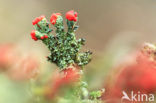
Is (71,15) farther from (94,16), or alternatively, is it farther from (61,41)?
(94,16)

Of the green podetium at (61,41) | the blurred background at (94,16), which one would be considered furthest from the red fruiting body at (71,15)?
the blurred background at (94,16)

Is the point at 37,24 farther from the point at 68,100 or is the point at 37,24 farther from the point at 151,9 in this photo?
the point at 151,9

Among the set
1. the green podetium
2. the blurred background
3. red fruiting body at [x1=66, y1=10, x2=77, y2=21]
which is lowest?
the green podetium

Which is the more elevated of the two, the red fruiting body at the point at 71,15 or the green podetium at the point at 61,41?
the red fruiting body at the point at 71,15

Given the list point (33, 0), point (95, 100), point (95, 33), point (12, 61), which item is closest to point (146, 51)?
point (95, 100)

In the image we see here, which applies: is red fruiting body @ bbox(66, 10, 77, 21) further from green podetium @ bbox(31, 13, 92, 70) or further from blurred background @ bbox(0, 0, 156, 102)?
blurred background @ bbox(0, 0, 156, 102)

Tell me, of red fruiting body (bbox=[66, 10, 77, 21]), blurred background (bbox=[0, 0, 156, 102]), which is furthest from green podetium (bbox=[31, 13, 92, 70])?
blurred background (bbox=[0, 0, 156, 102])

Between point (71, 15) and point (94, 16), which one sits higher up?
point (94, 16)

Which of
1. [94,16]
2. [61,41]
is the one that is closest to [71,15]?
[61,41]

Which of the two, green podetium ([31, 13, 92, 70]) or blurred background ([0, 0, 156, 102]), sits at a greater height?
blurred background ([0, 0, 156, 102])

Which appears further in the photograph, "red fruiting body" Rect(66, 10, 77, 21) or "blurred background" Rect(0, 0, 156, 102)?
"blurred background" Rect(0, 0, 156, 102)

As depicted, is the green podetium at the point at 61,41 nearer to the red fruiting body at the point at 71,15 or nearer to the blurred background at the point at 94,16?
the red fruiting body at the point at 71,15
